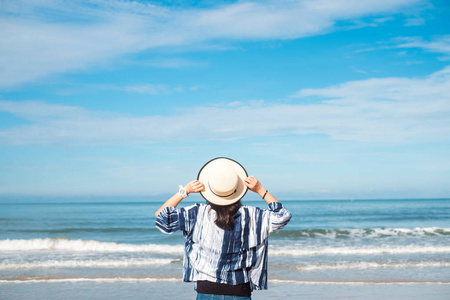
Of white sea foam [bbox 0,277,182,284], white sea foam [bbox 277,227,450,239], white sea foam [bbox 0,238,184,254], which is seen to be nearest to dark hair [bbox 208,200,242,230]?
white sea foam [bbox 0,277,182,284]

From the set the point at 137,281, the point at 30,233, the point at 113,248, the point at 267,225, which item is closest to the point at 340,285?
the point at 137,281

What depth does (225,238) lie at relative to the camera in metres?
2.28

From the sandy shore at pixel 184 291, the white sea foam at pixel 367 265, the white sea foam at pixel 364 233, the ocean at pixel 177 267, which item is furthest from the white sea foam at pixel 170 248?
the sandy shore at pixel 184 291

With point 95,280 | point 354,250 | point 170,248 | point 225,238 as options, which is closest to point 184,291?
point 95,280

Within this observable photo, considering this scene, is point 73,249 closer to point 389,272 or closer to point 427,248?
point 389,272

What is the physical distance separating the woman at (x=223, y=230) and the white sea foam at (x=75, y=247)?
11889mm

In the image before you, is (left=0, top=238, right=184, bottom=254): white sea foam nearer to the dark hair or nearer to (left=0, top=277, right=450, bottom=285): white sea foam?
(left=0, top=277, right=450, bottom=285): white sea foam

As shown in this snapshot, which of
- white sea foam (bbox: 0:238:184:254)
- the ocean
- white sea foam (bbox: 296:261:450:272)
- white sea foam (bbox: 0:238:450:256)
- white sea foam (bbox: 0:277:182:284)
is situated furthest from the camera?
white sea foam (bbox: 0:238:184:254)

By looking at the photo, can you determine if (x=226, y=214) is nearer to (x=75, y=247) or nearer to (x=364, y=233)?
(x=75, y=247)

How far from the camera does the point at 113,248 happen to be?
1513 centimetres

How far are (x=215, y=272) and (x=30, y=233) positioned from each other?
70.9 ft

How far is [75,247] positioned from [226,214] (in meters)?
14.3

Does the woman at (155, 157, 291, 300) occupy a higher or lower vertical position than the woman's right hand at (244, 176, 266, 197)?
lower

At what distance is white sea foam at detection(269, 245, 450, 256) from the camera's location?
12.9 meters
